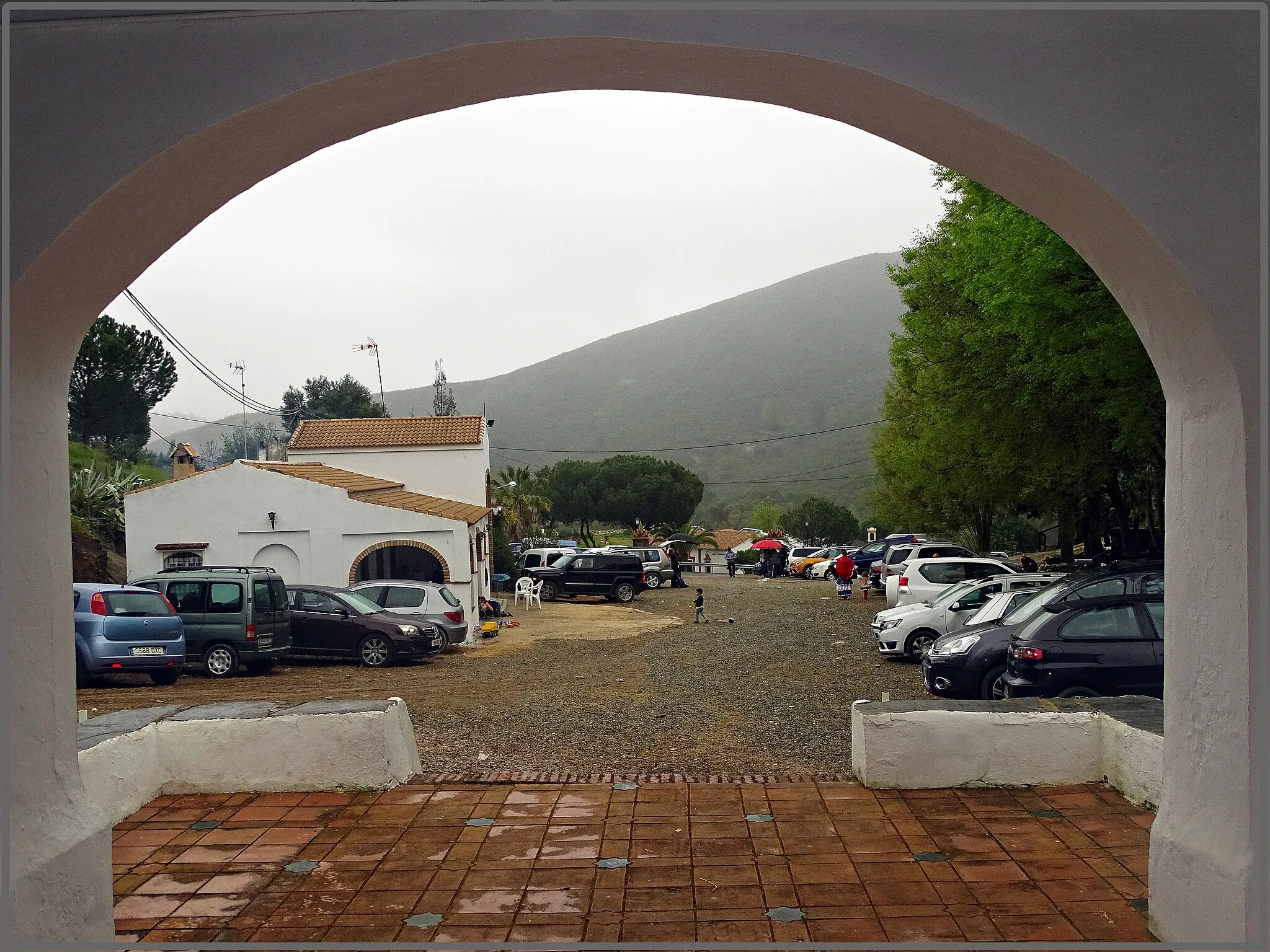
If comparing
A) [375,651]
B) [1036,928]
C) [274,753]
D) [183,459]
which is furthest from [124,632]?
[183,459]

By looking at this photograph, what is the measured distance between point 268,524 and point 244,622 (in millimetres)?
6976

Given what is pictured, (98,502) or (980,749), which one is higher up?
(98,502)

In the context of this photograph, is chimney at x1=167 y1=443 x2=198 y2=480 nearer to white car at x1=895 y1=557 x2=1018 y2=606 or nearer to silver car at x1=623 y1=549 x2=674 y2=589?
silver car at x1=623 y1=549 x2=674 y2=589

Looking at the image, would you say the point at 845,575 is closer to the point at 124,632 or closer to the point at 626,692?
the point at 626,692

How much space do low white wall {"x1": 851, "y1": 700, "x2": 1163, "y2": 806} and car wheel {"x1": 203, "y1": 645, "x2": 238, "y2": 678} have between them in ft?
42.0

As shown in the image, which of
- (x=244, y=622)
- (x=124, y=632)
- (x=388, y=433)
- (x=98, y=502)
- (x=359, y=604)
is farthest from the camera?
(x=388, y=433)

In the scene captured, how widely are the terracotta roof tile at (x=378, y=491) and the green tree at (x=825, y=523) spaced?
4767cm

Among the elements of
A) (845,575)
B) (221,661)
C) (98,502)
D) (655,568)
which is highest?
(98,502)

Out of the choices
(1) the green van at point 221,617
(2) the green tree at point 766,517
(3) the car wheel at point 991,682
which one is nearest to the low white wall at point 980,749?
(3) the car wheel at point 991,682

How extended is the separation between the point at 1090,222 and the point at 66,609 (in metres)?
4.39

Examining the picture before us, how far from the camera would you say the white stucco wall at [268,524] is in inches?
904

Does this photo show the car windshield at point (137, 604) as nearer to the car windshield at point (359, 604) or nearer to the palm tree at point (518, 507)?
the car windshield at point (359, 604)

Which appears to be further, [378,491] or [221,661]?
[378,491]

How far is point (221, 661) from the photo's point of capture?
1680cm
